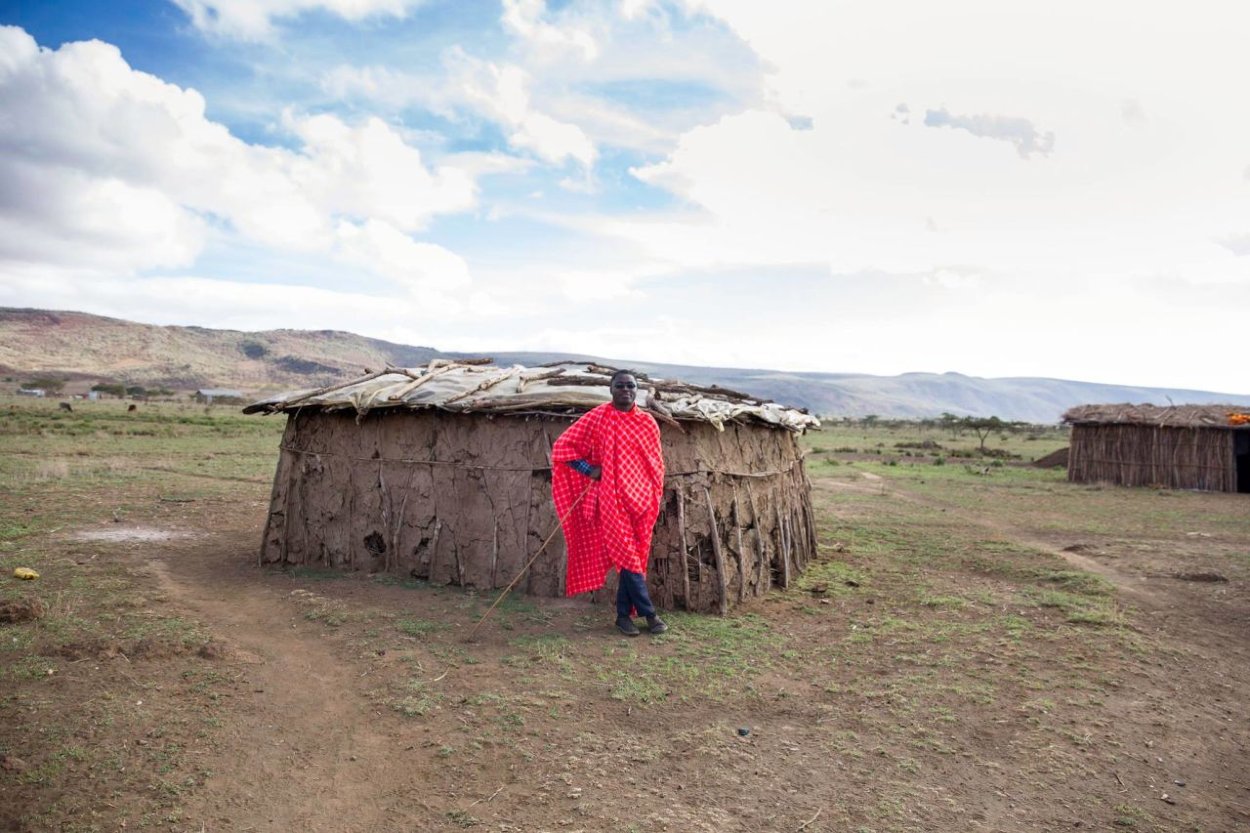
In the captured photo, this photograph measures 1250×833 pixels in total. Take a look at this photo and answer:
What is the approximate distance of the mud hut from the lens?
278 inches

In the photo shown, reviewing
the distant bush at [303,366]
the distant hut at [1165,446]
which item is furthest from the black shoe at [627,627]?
the distant bush at [303,366]

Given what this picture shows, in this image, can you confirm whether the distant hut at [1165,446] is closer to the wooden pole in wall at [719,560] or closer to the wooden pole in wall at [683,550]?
the wooden pole in wall at [719,560]

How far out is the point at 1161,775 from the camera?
428cm

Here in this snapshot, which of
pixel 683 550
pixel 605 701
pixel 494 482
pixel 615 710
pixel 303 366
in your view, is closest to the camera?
pixel 615 710

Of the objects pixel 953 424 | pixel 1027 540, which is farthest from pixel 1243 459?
pixel 953 424

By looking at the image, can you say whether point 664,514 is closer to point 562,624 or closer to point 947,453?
point 562,624

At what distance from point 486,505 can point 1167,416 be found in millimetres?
19246

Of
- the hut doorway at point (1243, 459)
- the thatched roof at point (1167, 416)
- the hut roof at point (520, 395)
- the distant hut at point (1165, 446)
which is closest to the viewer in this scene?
the hut roof at point (520, 395)

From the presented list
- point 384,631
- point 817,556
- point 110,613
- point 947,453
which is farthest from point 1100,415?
point 110,613

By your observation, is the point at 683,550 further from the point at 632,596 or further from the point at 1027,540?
the point at 1027,540

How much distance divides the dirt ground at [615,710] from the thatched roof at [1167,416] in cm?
1289

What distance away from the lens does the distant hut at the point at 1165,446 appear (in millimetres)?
18938

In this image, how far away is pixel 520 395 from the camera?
7297 millimetres

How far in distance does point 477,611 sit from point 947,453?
27.7 metres
